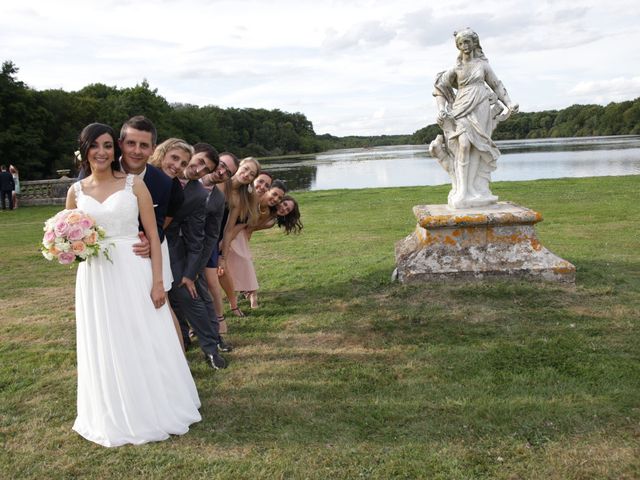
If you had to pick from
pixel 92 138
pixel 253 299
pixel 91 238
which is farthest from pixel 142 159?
pixel 253 299

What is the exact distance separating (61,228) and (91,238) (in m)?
0.18

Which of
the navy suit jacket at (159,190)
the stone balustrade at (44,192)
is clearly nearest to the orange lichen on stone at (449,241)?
the navy suit jacket at (159,190)

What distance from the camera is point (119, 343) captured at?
3406 millimetres

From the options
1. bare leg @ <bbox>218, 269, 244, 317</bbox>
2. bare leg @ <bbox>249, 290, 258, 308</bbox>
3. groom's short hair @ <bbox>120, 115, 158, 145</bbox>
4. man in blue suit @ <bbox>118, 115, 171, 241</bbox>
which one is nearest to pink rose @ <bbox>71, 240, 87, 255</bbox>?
man in blue suit @ <bbox>118, 115, 171, 241</bbox>

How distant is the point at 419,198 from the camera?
16844 mm

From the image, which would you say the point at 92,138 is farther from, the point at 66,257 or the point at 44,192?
the point at 44,192

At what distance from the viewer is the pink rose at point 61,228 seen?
3.24m

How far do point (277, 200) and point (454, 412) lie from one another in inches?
127

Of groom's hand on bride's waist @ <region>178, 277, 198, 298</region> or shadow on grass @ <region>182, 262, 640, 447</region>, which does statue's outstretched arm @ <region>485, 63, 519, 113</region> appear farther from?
groom's hand on bride's waist @ <region>178, 277, 198, 298</region>

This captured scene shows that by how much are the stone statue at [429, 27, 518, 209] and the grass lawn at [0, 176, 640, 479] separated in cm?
138

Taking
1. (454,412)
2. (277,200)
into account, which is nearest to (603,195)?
(277,200)

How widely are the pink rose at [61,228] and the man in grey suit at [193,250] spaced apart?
1.06 m

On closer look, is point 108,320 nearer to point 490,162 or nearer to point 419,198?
point 490,162

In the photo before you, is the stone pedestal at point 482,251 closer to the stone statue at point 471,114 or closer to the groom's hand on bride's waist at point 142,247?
the stone statue at point 471,114
